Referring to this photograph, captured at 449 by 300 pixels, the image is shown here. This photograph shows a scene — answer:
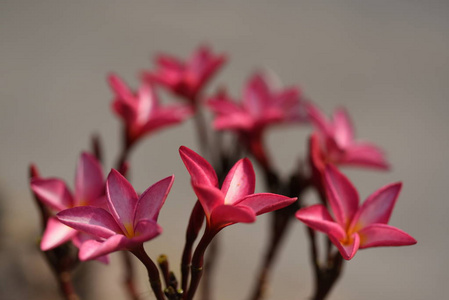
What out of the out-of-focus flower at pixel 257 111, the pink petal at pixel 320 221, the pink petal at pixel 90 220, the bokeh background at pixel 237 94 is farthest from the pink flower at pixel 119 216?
the bokeh background at pixel 237 94

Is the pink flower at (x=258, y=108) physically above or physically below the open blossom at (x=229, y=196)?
above

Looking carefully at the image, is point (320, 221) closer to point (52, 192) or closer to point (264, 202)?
point (264, 202)

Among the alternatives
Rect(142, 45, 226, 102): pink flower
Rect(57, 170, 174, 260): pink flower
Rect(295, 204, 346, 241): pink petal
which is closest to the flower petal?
Rect(57, 170, 174, 260): pink flower

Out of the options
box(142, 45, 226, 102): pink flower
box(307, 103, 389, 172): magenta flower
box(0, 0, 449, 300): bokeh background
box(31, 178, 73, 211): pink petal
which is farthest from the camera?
box(0, 0, 449, 300): bokeh background

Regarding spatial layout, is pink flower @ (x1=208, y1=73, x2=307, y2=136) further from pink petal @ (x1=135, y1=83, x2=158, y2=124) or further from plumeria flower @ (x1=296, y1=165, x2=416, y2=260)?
plumeria flower @ (x1=296, y1=165, x2=416, y2=260)

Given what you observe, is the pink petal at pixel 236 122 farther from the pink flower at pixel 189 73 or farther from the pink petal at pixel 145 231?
the pink petal at pixel 145 231

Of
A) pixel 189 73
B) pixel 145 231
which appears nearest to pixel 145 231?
pixel 145 231

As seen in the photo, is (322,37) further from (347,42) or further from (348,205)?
(348,205)

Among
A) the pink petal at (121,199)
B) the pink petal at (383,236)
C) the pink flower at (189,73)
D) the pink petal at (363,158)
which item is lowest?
the pink petal at (383,236)
